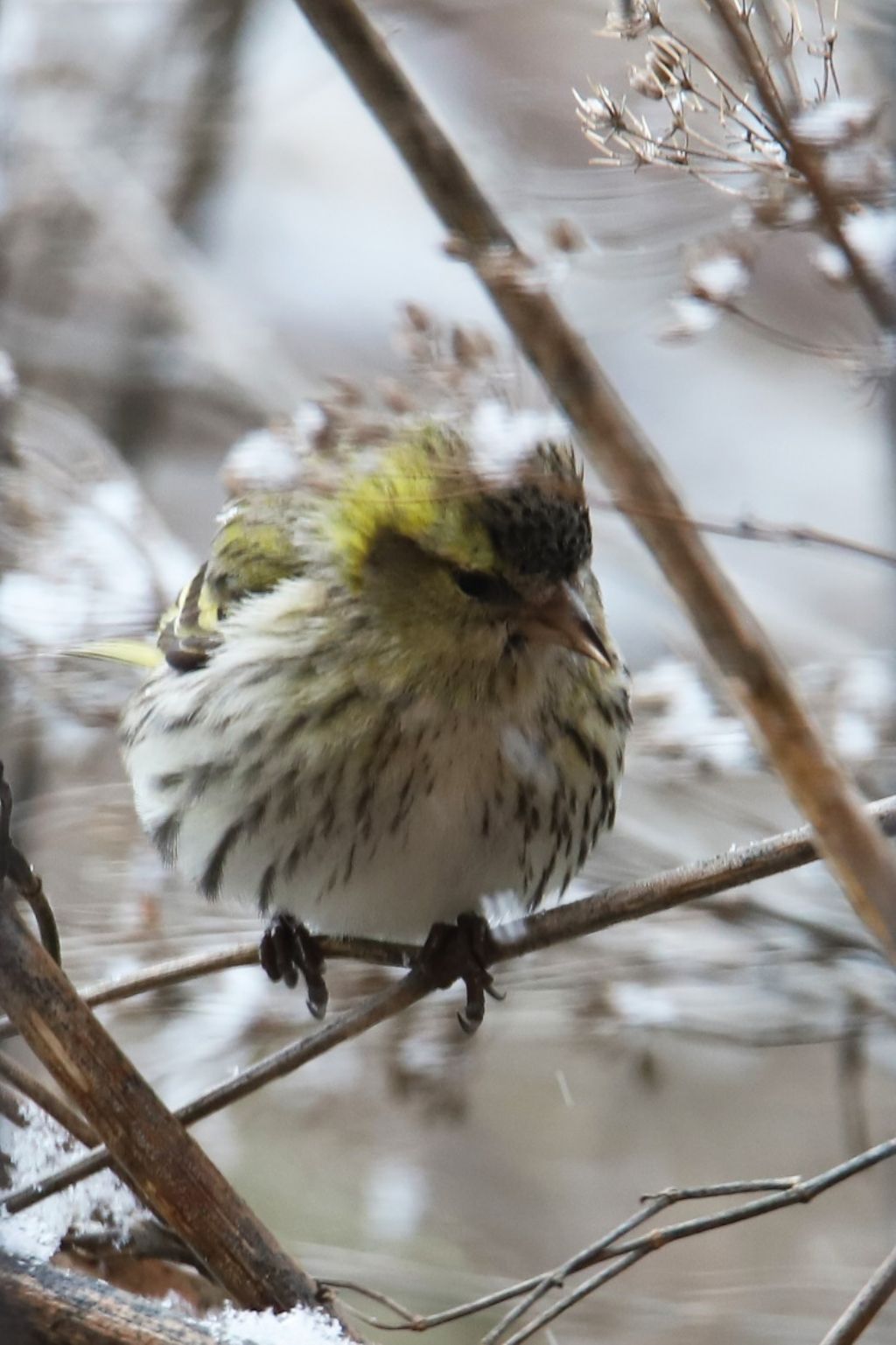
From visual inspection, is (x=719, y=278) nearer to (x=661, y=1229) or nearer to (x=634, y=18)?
(x=634, y=18)

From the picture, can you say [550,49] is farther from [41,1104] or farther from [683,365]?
[41,1104]

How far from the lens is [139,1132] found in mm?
1018

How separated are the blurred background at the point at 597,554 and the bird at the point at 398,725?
0.51ft

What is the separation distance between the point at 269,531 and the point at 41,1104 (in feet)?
2.22

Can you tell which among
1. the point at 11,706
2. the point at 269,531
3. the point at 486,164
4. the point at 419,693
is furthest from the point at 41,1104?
the point at 486,164

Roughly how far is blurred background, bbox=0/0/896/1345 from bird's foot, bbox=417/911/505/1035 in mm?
274

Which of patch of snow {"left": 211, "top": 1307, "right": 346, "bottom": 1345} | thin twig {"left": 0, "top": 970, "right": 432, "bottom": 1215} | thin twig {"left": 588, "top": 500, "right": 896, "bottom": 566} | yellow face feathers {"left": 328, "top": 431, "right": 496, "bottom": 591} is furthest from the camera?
yellow face feathers {"left": 328, "top": 431, "right": 496, "bottom": 591}

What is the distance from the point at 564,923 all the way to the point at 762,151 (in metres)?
0.56

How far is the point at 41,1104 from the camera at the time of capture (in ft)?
3.73

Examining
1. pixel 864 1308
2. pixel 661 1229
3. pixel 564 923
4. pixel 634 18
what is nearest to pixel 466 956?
pixel 564 923

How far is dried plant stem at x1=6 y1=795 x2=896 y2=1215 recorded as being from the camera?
3.53 ft

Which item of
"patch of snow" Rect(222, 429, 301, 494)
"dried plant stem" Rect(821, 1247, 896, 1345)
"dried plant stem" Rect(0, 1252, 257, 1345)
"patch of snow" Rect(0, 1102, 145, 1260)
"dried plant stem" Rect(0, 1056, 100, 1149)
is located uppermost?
"patch of snow" Rect(222, 429, 301, 494)

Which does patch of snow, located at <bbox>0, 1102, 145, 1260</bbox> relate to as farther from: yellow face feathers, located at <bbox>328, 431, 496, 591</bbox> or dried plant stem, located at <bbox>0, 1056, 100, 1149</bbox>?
yellow face feathers, located at <bbox>328, 431, 496, 591</bbox>

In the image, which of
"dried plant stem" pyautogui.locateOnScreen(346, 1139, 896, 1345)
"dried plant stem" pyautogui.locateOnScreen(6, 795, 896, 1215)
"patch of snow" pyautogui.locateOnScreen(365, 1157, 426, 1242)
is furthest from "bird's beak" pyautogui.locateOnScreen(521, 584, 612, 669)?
"patch of snow" pyautogui.locateOnScreen(365, 1157, 426, 1242)
